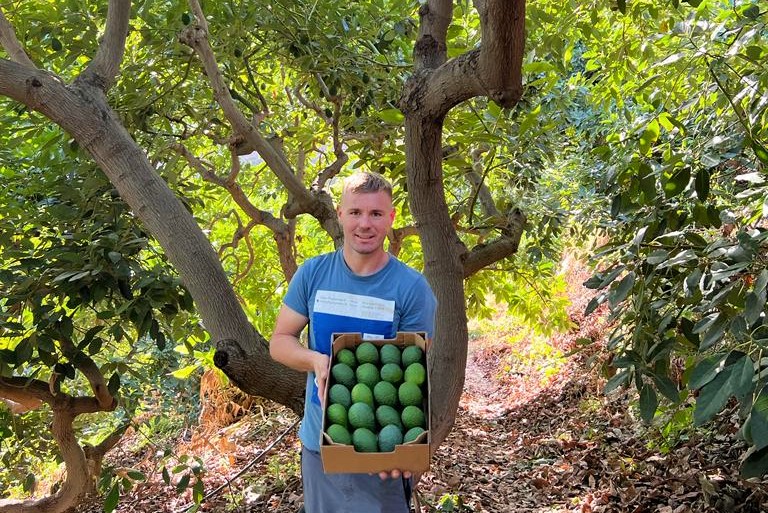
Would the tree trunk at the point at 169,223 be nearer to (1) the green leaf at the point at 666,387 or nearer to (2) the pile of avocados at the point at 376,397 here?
(2) the pile of avocados at the point at 376,397

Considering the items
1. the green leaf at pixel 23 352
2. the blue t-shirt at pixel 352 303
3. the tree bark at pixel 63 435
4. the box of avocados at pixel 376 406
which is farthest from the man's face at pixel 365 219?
the tree bark at pixel 63 435

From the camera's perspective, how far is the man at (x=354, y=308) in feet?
7.37

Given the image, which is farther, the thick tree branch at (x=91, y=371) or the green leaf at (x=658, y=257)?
the thick tree branch at (x=91, y=371)

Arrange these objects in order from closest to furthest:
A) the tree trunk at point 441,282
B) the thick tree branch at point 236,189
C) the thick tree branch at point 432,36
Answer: the thick tree branch at point 432,36, the tree trunk at point 441,282, the thick tree branch at point 236,189

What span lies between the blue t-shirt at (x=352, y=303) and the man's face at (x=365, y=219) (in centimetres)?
12

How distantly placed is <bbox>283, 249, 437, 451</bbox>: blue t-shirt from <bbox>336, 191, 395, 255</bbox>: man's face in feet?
0.38

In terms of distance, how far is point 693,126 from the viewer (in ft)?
12.4

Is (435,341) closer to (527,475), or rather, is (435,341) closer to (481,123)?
(481,123)

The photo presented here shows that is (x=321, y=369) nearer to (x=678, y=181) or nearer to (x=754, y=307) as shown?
(x=754, y=307)

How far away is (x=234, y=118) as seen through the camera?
364 centimetres

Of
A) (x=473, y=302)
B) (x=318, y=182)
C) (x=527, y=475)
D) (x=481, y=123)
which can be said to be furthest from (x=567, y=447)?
(x=481, y=123)

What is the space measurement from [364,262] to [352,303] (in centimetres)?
15

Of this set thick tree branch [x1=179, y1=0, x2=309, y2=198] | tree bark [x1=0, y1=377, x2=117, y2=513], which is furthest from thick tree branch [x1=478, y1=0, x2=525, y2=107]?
tree bark [x1=0, y1=377, x2=117, y2=513]

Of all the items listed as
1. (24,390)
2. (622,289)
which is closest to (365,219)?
(622,289)
